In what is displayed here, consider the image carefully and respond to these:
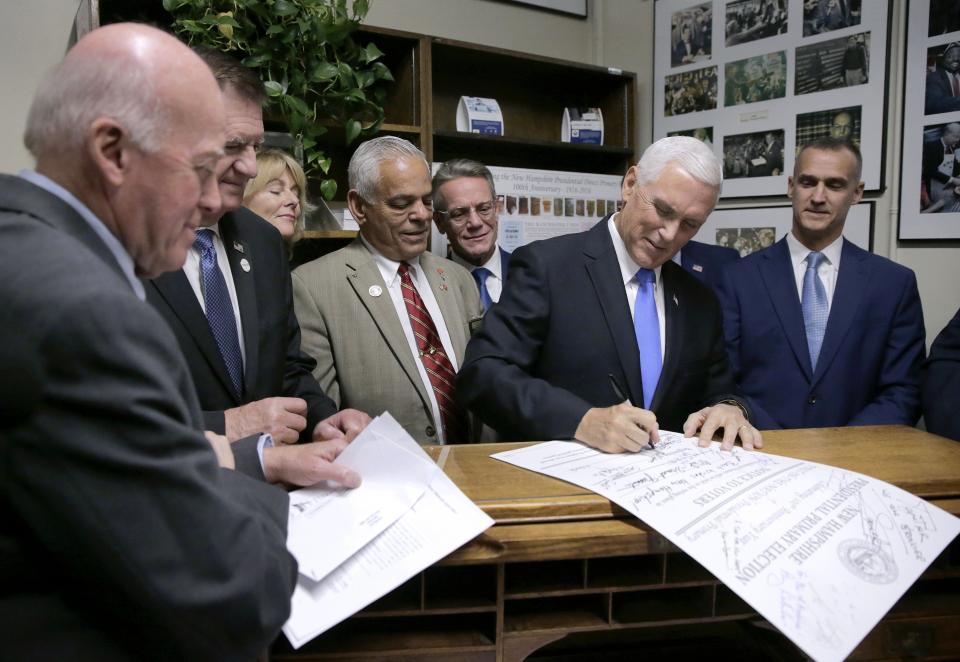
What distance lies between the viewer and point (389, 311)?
230 cm

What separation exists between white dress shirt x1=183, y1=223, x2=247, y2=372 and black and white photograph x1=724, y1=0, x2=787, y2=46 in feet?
10.3

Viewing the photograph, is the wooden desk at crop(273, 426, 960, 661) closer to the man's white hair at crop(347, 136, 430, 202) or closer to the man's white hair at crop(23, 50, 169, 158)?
the man's white hair at crop(23, 50, 169, 158)

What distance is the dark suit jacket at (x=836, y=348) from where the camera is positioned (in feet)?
7.75

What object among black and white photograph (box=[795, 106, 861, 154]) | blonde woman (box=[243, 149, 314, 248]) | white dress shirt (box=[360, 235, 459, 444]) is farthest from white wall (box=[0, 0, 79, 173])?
black and white photograph (box=[795, 106, 861, 154])

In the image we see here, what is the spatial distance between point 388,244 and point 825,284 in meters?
1.52

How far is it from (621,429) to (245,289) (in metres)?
0.91

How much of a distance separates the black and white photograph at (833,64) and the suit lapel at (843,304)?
1.29 m

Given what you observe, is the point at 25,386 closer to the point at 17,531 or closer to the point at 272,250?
the point at 17,531

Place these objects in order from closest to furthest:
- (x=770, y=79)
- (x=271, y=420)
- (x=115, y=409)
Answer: (x=115, y=409), (x=271, y=420), (x=770, y=79)

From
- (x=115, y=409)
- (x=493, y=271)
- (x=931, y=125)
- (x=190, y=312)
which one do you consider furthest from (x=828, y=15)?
(x=115, y=409)

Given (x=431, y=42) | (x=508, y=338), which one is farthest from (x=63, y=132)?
(x=431, y=42)

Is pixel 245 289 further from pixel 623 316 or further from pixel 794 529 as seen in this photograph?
pixel 794 529

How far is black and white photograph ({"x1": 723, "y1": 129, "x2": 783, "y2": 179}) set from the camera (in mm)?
3662

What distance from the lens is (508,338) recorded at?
180 cm
